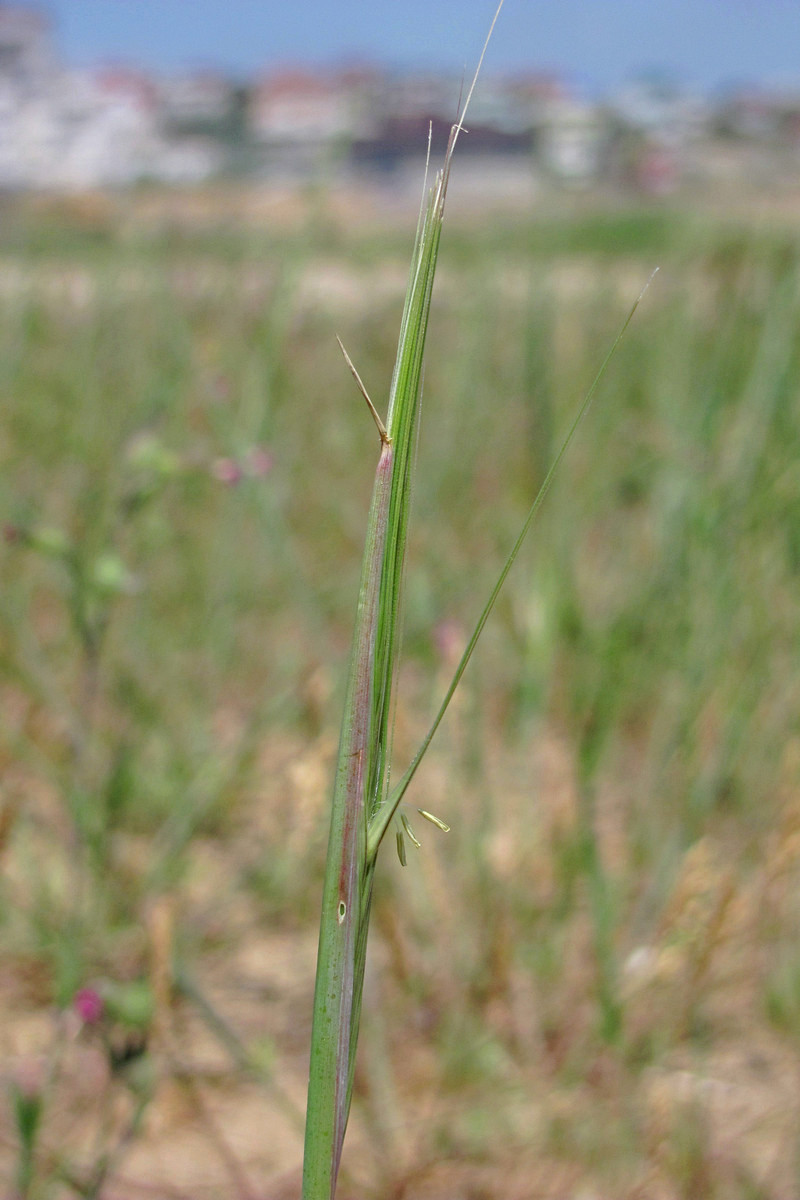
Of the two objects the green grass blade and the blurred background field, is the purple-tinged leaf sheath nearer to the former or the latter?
the green grass blade

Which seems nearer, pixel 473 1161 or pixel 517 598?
pixel 473 1161

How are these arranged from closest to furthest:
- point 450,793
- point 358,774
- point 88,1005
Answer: point 358,774, point 88,1005, point 450,793

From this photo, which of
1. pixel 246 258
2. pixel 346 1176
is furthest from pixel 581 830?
pixel 246 258

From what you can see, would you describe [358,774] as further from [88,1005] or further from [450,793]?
[450,793]

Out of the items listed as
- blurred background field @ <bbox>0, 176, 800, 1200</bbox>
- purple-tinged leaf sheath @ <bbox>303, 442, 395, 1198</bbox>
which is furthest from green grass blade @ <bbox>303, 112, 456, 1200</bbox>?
blurred background field @ <bbox>0, 176, 800, 1200</bbox>

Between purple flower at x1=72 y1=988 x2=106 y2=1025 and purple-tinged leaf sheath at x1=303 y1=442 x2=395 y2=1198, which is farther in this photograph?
purple flower at x1=72 y1=988 x2=106 y2=1025

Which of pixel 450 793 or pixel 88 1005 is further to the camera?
pixel 450 793

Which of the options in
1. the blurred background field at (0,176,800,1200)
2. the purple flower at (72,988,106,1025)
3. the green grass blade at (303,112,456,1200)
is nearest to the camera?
the green grass blade at (303,112,456,1200)

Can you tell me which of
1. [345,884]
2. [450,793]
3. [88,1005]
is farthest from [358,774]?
[450,793]

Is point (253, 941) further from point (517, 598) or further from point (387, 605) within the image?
point (387, 605)
